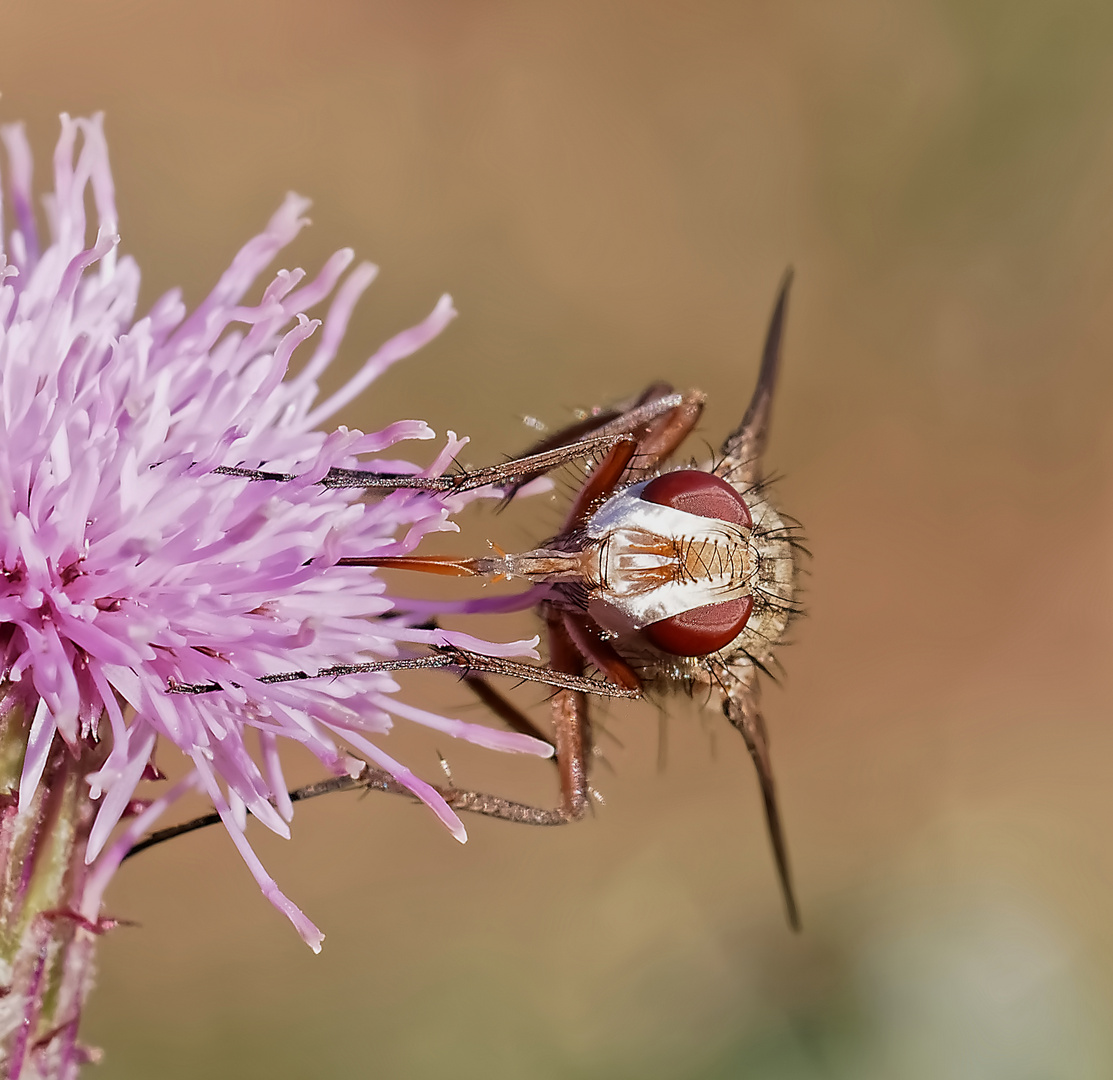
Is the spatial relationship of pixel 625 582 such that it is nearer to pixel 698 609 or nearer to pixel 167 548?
pixel 698 609

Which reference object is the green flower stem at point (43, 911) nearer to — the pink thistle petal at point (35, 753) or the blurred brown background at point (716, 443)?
the pink thistle petal at point (35, 753)

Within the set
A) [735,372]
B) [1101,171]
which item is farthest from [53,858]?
[1101,171]

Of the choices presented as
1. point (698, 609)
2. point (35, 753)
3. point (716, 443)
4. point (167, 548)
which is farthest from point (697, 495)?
point (716, 443)

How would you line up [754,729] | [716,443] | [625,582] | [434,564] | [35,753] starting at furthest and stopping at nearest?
[716,443] < [754,729] < [625,582] < [434,564] < [35,753]

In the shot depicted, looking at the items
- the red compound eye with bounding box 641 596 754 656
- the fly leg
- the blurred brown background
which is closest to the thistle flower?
the red compound eye with bounding box 641 596 754 656

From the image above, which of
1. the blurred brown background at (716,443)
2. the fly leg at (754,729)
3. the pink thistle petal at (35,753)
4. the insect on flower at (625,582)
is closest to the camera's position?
the pink thistle petal at (35,753)

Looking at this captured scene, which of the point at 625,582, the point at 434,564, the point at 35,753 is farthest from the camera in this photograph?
the point at 625,582

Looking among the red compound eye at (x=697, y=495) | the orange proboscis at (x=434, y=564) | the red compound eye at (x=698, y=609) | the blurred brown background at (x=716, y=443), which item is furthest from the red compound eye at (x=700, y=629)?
the blurred brown background at (x=716, y=443)

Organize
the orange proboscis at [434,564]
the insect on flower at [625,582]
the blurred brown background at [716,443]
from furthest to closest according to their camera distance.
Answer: the blurred brown background at [716,443] → the insect on flower at [625,582] → the orange proboscis at [434,564]
